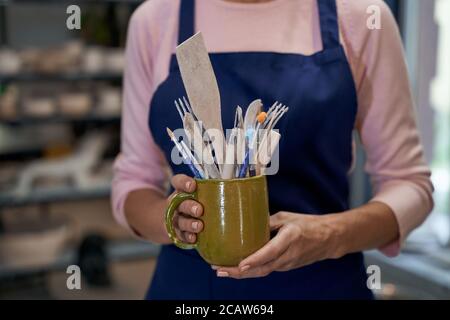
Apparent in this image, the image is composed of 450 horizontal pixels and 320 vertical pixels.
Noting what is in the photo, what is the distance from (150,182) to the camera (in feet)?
3.37

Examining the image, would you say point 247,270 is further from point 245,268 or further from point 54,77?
point 54,77

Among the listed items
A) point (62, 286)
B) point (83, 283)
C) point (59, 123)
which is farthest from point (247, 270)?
point (59, 123)

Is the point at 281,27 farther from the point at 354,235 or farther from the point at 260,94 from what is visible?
the point at 354,235

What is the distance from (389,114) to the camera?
913 mm

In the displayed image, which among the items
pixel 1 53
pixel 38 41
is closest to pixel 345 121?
pixel 1 53

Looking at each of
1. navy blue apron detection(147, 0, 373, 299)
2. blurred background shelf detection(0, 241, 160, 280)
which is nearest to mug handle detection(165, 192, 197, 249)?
navy blue apron detection(147, 0, 373, 299)

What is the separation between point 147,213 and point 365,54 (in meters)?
0.39

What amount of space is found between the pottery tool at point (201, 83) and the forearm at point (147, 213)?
26cm

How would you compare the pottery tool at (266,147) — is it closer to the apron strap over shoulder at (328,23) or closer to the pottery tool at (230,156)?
the pottery tool at (230,156)

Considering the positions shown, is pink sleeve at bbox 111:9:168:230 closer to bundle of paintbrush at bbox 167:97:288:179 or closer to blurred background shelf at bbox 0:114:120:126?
bundle of paintbrush at bbox 167:97:288:179

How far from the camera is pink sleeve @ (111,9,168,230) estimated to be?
0.98 meters

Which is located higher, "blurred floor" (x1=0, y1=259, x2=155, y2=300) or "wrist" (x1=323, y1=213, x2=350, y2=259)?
"wrist" (x1=323, y1=213, x2=350, y2=259)

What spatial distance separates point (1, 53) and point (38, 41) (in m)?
0.57

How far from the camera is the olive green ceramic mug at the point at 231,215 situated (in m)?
0.68
